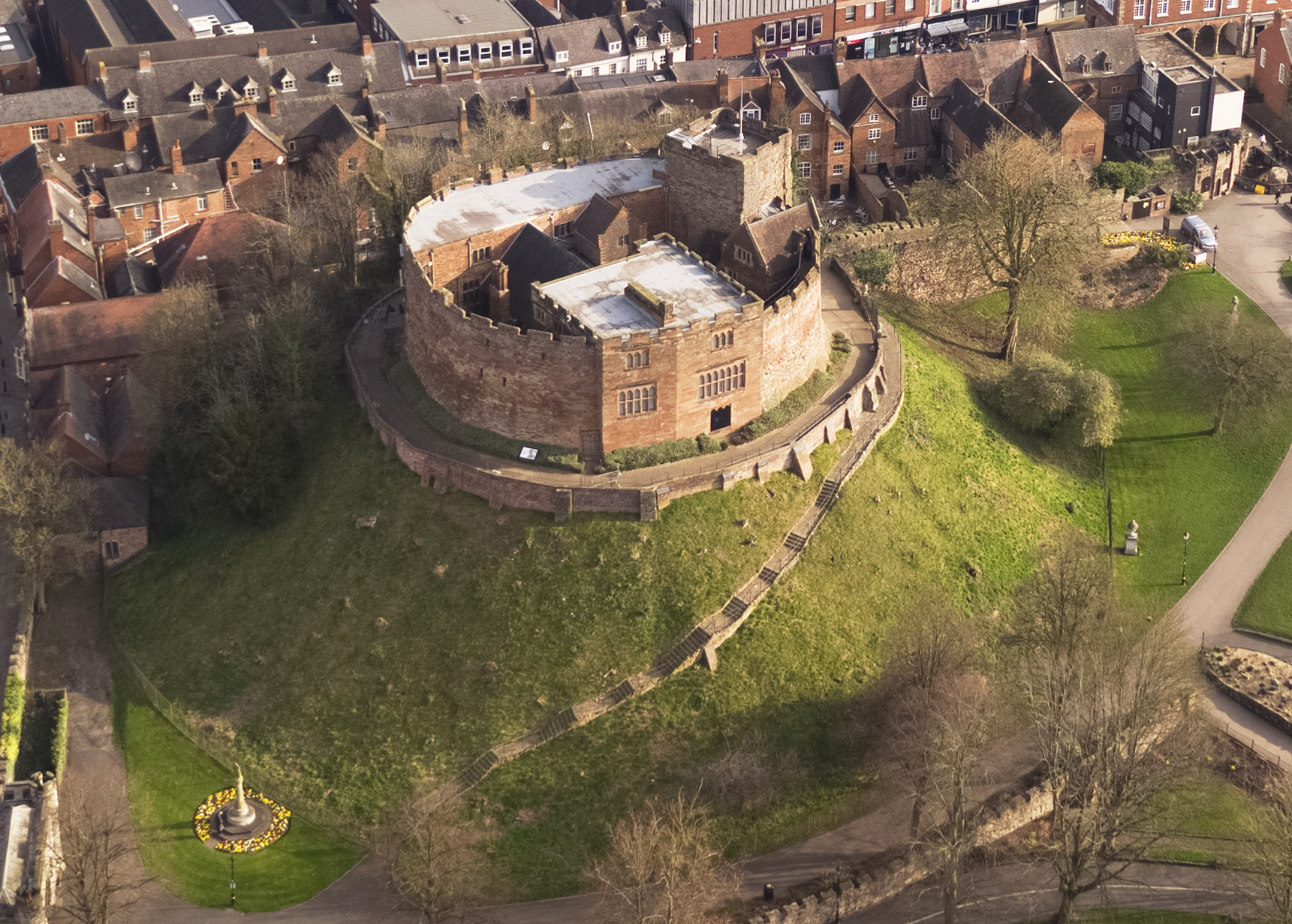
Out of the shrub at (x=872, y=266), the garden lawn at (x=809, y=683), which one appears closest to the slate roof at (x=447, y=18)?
the shrub at (x=872, y=266)

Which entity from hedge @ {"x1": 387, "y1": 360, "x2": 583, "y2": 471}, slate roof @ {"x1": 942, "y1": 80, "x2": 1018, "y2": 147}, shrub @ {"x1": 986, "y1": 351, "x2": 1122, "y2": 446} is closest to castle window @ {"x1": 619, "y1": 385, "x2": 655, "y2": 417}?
hedge @ {"x1": 387, "y1": 360, "x2": 583, "y2": 471}

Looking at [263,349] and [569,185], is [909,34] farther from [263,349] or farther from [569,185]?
[263,349]

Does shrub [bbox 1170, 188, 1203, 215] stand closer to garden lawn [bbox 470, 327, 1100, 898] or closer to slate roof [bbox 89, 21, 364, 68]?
garden lawn [bbox 470, 327, 1100, 898]

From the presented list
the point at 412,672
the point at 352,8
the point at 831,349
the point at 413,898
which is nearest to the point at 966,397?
the point at 831,349

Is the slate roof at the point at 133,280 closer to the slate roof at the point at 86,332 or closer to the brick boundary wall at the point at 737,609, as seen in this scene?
the slate roof at the point at 86,332

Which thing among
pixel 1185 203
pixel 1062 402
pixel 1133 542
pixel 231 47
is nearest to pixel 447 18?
pixel 231 47

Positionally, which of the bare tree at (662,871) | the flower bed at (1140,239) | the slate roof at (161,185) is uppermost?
the slate roof at (161,185)

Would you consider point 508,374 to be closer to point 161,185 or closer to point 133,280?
point 133,280
